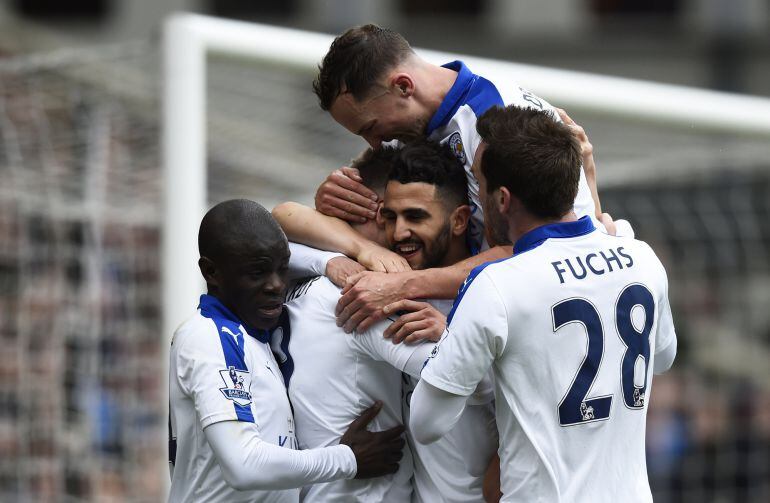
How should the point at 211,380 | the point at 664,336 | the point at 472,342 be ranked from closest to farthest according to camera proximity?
the point at 472,342 → the point at 211,380 → the point at 664,336

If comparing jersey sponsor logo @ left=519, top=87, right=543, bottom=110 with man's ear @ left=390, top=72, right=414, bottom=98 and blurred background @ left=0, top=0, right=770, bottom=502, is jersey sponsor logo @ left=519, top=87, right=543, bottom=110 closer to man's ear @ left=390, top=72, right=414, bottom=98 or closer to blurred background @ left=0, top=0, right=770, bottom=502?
man's ear @ left=390, top=72, right=414, bottom=98

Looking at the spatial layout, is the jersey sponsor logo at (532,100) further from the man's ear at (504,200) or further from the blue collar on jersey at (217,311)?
the blue collar on jersey at (217,311)

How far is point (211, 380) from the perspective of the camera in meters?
3.18

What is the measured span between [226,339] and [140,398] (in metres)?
3.97

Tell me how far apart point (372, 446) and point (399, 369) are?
0.23 meters

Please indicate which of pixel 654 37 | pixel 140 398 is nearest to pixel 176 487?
pixel 140 398

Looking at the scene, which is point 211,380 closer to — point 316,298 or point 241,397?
point 241,397

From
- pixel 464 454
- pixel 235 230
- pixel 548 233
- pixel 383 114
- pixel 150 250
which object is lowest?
pixel 150 250

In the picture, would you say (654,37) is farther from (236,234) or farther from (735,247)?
(236,234)

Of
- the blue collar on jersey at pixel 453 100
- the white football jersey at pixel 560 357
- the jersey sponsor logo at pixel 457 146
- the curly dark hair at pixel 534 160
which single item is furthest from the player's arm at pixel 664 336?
the blue collar on jersey at pixel 453 100

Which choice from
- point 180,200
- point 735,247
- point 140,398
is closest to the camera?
point 180,200

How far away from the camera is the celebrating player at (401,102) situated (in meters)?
3.41

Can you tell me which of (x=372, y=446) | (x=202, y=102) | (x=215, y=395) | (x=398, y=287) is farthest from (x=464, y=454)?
(x=202, y=102)

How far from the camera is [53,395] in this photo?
7141mm
